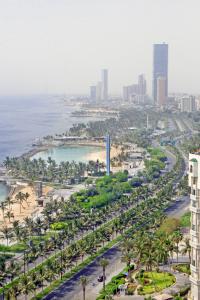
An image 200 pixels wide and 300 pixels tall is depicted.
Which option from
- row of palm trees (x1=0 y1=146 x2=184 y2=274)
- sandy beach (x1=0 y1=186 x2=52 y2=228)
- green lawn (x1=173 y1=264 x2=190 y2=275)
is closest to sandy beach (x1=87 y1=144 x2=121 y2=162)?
sandy beach (x1=0 y1=186 x2=52 y2=228)

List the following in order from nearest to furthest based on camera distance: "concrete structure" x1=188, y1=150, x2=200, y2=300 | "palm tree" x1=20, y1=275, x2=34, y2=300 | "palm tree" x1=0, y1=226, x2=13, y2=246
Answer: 1. "concrete structure" x1=188, y1=150, x2=200, y2=300
2. "palm tree" x1=20, y1=275, x2=34, y2=300
3. "palm tree" x1=0, y1=226, x2=13, y2=246

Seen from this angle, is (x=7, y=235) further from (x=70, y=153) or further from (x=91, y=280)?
(x=70, y=153)

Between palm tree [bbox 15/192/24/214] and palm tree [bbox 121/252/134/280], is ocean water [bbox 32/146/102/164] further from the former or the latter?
palm tree [bbox 121/252/134/280]

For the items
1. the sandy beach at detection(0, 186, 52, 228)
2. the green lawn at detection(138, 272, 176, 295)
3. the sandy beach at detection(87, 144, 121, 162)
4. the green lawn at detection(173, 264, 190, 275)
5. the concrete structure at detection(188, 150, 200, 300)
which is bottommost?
the sandy beach at detection(0, 186, 52, 228)

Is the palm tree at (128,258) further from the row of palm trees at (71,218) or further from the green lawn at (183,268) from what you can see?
the row of palm trees at (71,218)

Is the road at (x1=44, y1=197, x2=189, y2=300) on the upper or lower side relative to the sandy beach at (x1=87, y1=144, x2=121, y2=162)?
lower

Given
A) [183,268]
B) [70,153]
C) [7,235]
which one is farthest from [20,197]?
[70,153]

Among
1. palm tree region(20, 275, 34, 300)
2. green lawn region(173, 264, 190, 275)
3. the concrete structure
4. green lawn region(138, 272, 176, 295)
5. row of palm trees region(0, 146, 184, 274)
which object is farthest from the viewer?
row of palm trees region(0, 146, 184, 274)

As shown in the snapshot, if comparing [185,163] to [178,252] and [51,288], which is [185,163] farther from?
[51,288]
